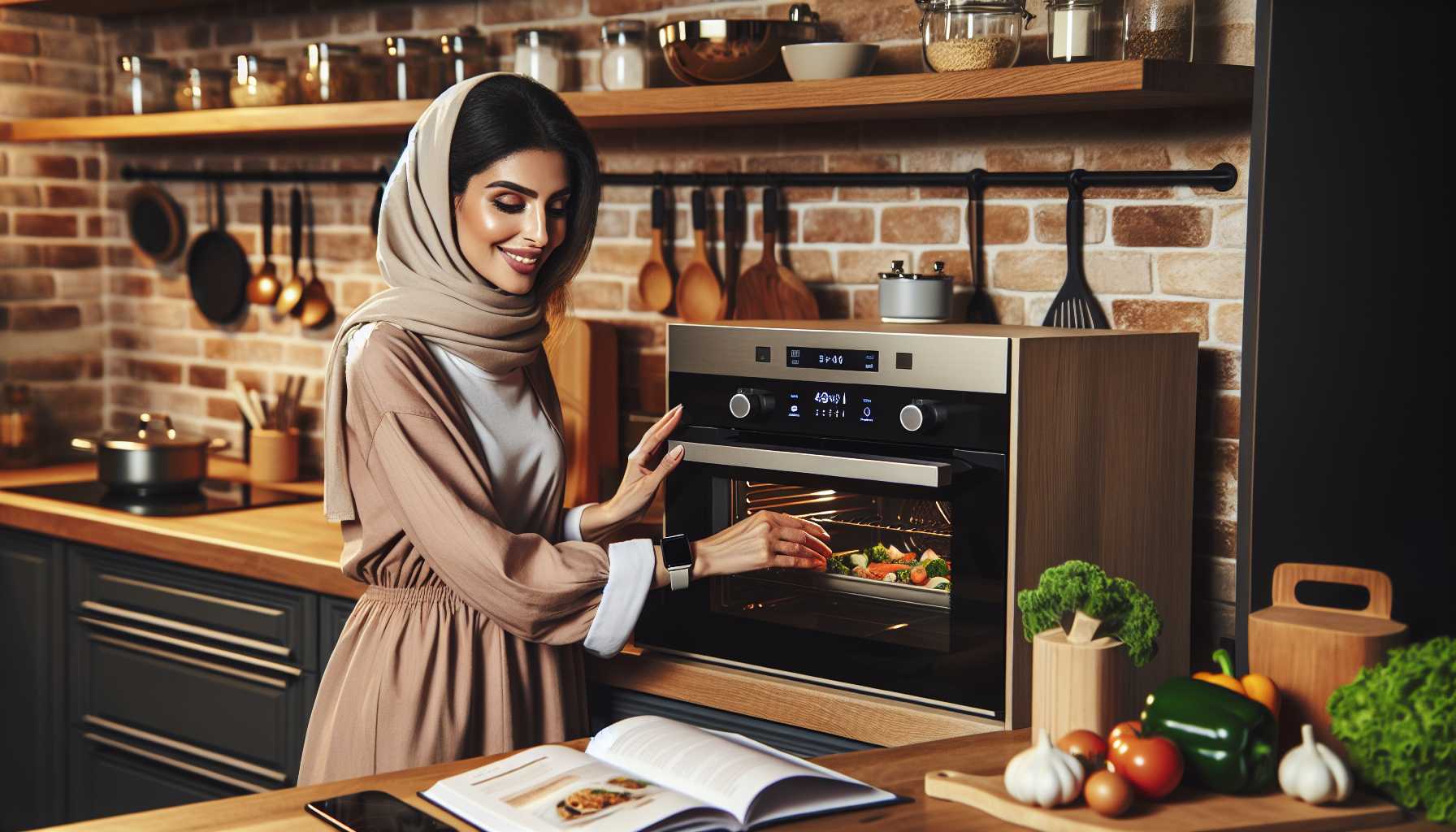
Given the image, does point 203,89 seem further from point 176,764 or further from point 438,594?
point 438,594

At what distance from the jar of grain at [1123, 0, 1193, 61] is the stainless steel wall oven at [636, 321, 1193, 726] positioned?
436 millimetres

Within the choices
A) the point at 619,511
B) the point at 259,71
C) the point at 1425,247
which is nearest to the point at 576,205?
the point at 619,511

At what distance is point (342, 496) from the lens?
213 centimetres

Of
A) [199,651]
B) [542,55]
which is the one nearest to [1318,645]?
[542,55]

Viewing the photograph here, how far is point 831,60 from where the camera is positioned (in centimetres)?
254

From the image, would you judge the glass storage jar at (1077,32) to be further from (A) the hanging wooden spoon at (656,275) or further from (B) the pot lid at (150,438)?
(B) the pot lid at (150,438)

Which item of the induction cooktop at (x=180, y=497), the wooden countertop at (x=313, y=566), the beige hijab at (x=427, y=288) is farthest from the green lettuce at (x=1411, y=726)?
the induction cooktop at (x=180, y=497)

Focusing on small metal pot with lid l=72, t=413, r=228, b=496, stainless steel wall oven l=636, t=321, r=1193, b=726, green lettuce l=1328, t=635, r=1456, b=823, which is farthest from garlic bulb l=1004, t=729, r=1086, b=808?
small metal pot with lid l=72, t=413, r=228, b=496

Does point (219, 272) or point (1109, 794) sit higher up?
point (219, 272)

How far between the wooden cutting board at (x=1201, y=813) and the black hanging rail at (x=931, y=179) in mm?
1212

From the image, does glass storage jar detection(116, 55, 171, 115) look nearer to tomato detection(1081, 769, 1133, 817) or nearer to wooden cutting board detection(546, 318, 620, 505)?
wooden cutting board detection(546, 318, 620, 505)

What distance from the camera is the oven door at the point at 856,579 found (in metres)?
2.05

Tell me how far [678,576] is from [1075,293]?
88 cm

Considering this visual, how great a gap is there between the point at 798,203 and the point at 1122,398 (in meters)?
0.95
